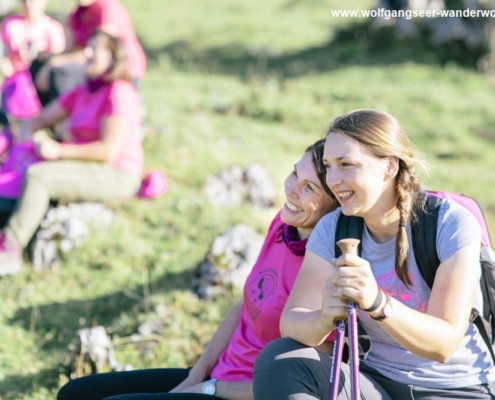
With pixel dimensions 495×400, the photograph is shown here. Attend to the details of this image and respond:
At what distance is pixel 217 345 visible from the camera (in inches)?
134

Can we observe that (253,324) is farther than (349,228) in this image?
Yes

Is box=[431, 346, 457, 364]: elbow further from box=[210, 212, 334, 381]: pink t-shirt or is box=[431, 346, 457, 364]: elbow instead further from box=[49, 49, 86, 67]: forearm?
box=[49, 49, 86, 67]: forearm

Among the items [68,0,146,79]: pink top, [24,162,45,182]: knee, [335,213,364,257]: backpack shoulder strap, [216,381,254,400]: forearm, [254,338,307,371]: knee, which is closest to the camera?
[254,338,307,371]: knee

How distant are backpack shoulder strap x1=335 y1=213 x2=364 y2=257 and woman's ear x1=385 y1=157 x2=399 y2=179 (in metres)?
0.21

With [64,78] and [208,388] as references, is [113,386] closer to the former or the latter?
[208,388]

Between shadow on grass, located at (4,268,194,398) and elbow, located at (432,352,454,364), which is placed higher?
elbow, located at (432,352,454,364)

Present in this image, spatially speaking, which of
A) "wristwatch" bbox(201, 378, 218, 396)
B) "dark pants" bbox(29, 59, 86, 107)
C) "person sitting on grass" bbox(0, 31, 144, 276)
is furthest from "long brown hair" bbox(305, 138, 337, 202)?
"dark pants" bbox(29, 59, 86, 107)

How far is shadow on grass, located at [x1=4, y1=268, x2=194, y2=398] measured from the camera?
15.2 feet

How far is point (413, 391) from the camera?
8.79ft

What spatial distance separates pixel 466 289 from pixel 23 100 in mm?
5780

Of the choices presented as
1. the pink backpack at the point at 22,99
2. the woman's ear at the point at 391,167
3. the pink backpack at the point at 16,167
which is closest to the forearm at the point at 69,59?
the pink backpack at the point at 22,99

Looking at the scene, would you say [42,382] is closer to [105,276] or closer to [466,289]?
[105,276]

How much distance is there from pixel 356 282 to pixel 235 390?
915 mm

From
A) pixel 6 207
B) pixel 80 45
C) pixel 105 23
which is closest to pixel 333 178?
pixel 6 207
